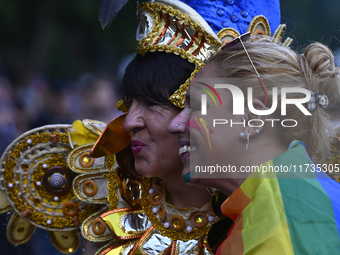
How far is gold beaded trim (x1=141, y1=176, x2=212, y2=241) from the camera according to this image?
1497mm

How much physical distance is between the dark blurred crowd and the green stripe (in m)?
2.73

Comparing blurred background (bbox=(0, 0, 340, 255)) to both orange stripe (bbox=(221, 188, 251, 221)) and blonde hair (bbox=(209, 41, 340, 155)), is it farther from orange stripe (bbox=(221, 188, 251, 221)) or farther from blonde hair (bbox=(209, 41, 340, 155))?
orange stripe (bbox=(221, 188, 251, 221))

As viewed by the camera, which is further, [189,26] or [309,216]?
[189,26]

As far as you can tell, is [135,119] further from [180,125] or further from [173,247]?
[173,247]

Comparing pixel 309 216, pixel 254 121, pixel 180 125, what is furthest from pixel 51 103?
pixel 309 216

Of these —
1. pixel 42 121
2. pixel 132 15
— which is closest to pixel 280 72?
pixel 42 121

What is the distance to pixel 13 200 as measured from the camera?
1.85 metres

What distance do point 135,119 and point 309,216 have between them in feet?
2.64

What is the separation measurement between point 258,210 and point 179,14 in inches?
36.4

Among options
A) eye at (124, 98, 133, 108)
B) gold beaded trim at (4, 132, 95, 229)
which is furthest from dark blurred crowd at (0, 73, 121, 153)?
eye at (124, 98, 133, 108)

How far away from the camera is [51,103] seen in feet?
12.9

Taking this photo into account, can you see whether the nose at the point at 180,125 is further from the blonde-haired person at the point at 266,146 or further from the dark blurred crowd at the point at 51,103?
the dark blurred crowd at the point at 51,103

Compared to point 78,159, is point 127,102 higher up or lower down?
higher up

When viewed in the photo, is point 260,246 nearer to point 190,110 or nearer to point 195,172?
point 195,172
